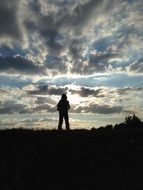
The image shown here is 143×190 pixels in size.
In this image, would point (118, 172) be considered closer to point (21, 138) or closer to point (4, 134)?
point (21, 138)

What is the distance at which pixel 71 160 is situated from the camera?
21.3 m

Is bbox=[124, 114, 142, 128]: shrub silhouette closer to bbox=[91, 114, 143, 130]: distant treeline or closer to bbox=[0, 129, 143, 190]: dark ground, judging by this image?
bbox=[91, 114, 143, 130]: distant treeline

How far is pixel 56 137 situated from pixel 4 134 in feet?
11.4

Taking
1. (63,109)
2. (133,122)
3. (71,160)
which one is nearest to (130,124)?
(133,122)

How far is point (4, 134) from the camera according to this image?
26047mm

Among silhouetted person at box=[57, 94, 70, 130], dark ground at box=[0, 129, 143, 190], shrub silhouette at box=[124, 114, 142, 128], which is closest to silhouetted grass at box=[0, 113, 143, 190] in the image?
dark ground at box=[0, 129, 143, 190]

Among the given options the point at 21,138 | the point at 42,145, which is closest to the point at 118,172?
the point at 42,145

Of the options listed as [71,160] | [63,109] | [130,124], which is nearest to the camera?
[71,160]

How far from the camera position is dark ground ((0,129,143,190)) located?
1874cm

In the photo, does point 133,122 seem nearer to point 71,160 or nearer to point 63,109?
point 63,109

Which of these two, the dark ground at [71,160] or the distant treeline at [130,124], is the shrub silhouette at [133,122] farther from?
the dark ground at [71,160]

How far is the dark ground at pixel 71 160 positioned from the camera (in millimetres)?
18741

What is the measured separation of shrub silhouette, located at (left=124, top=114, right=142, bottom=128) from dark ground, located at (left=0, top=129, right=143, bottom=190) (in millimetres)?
8510

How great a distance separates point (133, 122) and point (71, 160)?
15604 millimetres
